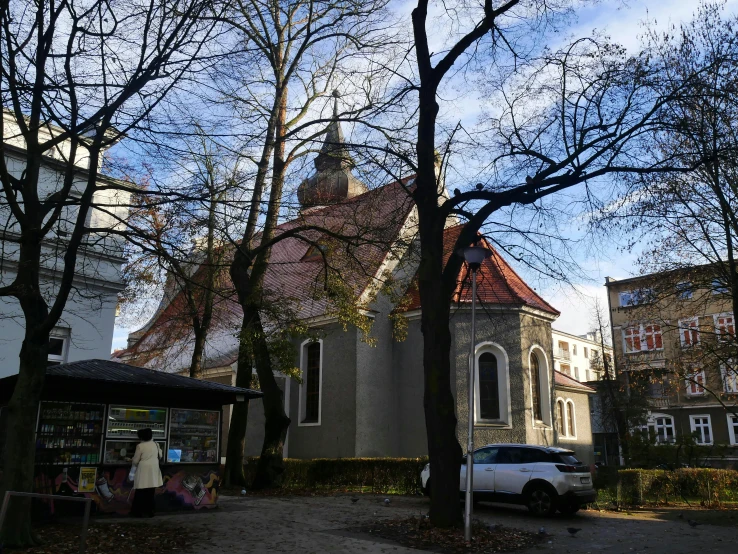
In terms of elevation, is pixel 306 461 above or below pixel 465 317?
below

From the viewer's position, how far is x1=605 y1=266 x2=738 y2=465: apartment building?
19.5 metres

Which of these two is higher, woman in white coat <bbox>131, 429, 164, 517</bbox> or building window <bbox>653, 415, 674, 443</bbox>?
building window <bbox>653, 415, 674, 443</bbox>

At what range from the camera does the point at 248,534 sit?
422 inches

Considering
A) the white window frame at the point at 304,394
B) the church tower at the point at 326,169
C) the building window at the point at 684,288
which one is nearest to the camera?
the church tower at the point at 326,169

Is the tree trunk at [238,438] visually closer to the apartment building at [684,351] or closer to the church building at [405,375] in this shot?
the church building at [405,375]

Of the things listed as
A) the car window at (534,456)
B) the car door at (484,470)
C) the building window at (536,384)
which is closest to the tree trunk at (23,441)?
the car door at (484,470)

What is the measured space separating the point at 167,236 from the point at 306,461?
1258cm

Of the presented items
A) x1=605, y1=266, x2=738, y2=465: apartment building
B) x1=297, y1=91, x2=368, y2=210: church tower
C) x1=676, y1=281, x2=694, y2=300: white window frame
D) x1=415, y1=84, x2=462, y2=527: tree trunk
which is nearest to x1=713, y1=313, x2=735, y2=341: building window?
x1=605, y1=266, x2=738, y2=465: apartment building

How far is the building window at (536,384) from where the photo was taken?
954 inches

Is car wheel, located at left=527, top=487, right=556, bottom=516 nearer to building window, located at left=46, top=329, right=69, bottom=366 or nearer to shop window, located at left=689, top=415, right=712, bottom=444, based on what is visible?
building window, located at left=46, top=329, right=69, bottom=366

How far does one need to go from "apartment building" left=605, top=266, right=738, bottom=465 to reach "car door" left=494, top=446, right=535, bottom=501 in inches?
301

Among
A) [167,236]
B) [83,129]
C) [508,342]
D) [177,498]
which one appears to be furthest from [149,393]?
[508,342]

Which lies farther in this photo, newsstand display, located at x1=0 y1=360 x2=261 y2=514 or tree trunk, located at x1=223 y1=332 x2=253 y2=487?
tree trunk, located at x1=223 y1=332 x2=253 y2=487

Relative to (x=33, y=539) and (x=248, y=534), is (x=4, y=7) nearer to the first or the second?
(x=33, y=539)
